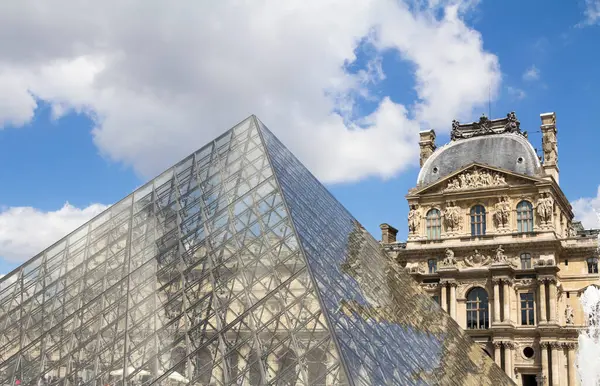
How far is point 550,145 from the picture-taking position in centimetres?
4272

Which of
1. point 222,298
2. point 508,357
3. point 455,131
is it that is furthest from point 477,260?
point 222,298

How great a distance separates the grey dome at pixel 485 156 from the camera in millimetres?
42156

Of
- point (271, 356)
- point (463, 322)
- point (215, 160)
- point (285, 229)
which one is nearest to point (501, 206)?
point (463, 322)

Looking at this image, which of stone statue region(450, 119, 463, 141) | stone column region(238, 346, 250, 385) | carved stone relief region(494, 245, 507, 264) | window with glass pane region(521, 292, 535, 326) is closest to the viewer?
stone column region(238, 346, 250, 385)

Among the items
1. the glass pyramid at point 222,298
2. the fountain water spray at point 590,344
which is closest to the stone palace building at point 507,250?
the fountain water spray at point 590,344

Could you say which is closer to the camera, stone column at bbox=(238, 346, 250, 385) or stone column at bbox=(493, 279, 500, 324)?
stone column at bbox=(238, 346, 250, 385)

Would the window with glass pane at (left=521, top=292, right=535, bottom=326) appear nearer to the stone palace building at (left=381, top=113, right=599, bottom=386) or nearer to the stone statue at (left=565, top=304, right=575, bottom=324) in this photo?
the stone palace building at (left=381, top=113, right=599, bottom=386)

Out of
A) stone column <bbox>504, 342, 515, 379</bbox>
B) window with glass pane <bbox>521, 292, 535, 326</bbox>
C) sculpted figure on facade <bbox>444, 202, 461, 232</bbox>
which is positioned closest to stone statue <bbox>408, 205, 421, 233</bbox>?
sculpted figure on facade <bbox>444, 202, 461, 232</bbox>

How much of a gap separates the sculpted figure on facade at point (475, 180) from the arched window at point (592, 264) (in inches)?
258

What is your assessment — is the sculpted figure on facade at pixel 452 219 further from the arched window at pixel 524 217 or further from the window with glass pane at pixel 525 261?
the window with glass pane at pixel 525 261

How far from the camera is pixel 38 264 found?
57.0 feet

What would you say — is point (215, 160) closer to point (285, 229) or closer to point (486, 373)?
point (285, 229)

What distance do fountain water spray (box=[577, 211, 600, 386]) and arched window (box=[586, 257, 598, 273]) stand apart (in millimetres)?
1228

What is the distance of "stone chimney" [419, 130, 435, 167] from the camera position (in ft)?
155
